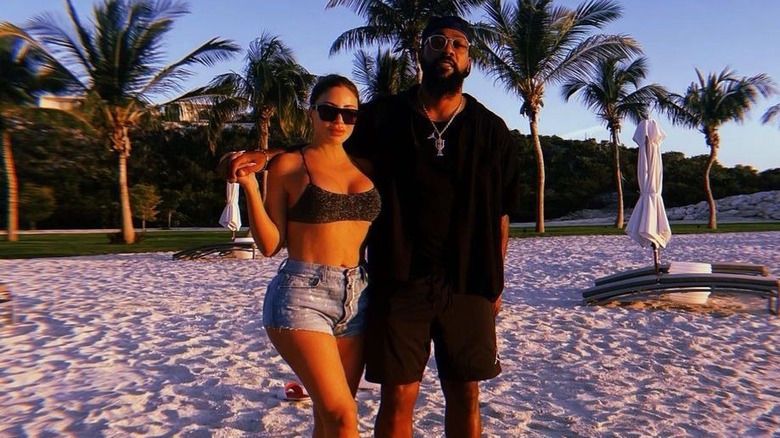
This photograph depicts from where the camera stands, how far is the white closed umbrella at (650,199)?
863 cm

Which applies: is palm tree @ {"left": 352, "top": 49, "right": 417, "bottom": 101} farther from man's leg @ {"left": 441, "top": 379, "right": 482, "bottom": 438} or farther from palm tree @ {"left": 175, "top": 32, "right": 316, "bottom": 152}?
man's leg @ {"left": 441, "top": 379, "right": 482, "bottom": 438}

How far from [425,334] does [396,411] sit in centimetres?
30

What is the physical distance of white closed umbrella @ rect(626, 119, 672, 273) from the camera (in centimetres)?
863

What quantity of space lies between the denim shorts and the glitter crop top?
159 mm

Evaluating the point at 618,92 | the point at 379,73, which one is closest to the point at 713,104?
the point at 618,92

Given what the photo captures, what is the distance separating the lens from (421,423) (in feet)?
12.3

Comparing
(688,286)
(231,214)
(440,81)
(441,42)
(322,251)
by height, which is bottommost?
(688,286)

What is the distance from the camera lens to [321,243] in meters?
2.21

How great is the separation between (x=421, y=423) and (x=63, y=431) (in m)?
2.02

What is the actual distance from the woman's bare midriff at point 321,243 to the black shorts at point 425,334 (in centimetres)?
20

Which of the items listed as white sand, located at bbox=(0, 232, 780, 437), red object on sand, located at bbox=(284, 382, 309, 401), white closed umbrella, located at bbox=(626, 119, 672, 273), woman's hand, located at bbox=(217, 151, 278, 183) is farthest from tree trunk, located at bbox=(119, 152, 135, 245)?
woman's hand, located at bbox=(217, 151, 278, 183)

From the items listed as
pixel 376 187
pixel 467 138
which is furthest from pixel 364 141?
pixel 467 138

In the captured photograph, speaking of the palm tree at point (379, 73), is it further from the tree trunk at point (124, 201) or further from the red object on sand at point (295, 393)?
the red object on sand at point (295, 393)

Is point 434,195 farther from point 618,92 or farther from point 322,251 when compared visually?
point 618,92
